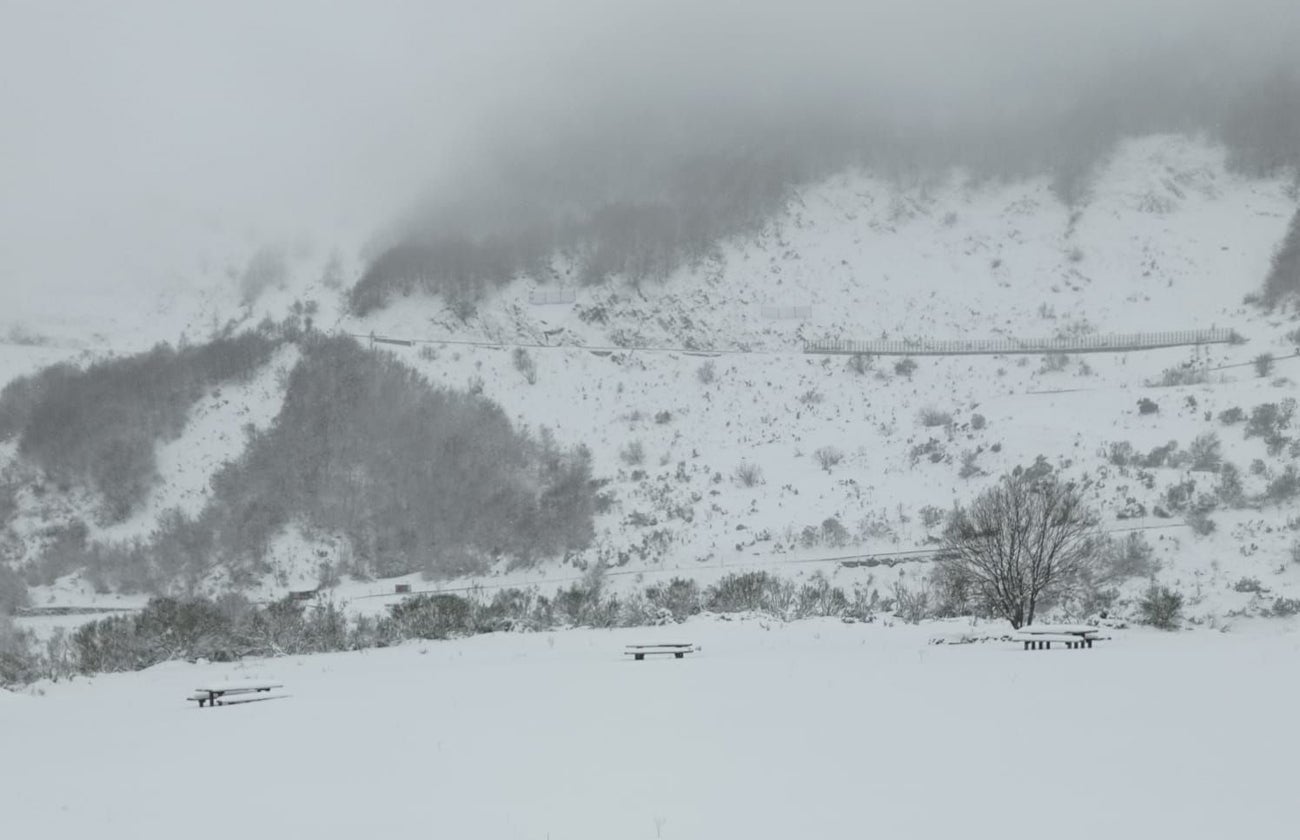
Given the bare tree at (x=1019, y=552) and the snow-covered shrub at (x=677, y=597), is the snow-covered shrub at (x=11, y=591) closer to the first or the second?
the snow-covered shrub at (x=677, y=597)

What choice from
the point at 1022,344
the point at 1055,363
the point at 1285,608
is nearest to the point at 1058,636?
the point at 1285,608

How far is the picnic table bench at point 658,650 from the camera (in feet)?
50.9

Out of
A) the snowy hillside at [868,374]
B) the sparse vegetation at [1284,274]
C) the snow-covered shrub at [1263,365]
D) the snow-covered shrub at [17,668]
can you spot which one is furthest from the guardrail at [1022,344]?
the snow-covered shrub at [17,668]

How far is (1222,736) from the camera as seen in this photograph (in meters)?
8.45

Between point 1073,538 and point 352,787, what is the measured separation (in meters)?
20.8

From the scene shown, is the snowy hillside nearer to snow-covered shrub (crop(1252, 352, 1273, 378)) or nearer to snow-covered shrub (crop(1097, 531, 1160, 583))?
snow-covered shrub (crop(1097, 531, 1160, 583))

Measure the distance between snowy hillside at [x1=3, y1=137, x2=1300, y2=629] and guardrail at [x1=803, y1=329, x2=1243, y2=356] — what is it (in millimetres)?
860

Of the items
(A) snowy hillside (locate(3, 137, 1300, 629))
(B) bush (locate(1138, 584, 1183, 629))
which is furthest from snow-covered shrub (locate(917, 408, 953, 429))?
(B) bush (locate(1138, 584, 1183, 629))

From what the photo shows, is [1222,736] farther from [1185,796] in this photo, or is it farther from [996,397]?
[996,397]

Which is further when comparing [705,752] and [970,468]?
[970,468]

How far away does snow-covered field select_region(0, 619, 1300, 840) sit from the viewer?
6602mm

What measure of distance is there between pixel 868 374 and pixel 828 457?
302 inches

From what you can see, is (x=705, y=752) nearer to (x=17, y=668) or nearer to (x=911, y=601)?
(x=911, y=601)

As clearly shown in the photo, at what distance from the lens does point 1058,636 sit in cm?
1627
